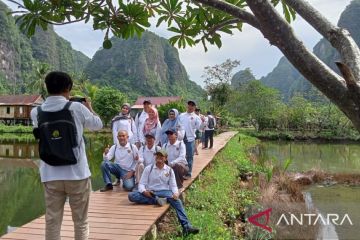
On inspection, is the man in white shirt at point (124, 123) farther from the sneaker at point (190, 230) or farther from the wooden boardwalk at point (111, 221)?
the sneaker at point (190, 230)

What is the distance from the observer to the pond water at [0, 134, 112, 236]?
836cm

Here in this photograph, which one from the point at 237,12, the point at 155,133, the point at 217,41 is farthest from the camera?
the point at 155,133

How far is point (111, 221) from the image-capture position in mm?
4078

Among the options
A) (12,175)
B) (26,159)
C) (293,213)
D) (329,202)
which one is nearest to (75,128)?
(293,213)

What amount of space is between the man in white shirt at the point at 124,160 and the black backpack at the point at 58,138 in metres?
3.23

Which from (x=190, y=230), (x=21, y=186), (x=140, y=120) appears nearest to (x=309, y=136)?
(x=21, y=186)

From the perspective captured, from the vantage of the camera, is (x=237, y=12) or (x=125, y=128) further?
(x=125, y=128)

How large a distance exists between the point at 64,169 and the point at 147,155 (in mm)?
3077

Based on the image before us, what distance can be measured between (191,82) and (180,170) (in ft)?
334

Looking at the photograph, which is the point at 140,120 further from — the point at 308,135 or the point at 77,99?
the point at 308,135

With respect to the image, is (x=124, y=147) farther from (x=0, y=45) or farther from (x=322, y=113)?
(x=0, y=45)

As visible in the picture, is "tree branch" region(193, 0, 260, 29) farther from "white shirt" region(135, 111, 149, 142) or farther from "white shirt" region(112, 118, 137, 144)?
"white shirt" region(135, 111, 149, 142)

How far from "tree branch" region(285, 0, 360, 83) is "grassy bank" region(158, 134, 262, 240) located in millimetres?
3200

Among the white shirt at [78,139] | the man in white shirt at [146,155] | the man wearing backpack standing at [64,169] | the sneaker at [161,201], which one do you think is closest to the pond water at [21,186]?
the man in white shirt at [146,155]
